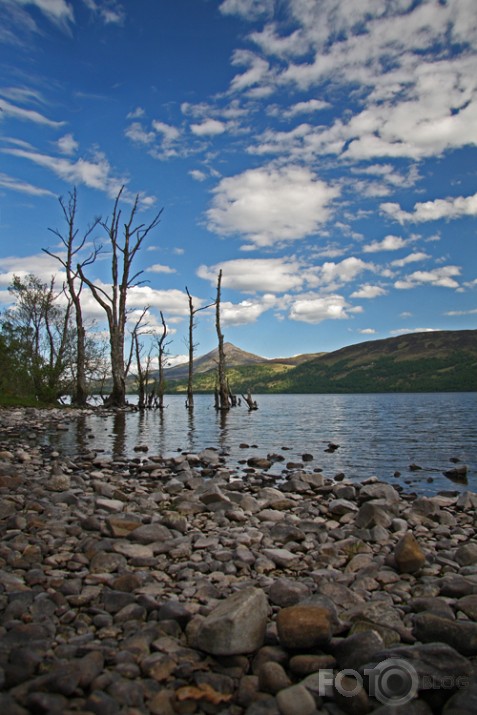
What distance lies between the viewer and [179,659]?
3.05m

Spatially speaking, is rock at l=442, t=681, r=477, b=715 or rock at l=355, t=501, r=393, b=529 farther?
rock at l=355, t=501, r=393, b=529

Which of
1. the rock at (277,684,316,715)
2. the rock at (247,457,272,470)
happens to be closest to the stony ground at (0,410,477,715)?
the rock at (277,684,316,715)

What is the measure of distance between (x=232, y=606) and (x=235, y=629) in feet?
0.85

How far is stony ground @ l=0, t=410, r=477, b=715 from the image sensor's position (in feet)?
8.74

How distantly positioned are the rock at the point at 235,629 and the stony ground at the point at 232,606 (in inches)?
0.4

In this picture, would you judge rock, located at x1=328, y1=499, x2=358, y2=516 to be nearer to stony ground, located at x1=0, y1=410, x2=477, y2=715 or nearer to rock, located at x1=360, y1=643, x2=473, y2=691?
stony ground, located at x1=0, y1=410, x2=477, y2=715

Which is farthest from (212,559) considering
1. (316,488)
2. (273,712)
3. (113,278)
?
(113,278)

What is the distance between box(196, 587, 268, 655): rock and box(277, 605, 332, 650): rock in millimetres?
163

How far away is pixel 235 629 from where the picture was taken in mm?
3115

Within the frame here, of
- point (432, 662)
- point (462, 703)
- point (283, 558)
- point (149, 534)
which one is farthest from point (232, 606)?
point (149, 534)

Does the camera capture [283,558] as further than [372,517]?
No

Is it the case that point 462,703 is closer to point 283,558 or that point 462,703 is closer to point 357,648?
point 357,648

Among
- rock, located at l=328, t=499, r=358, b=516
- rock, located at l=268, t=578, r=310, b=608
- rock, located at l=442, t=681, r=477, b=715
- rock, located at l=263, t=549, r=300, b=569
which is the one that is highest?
rock, located at l=442, t=681, r=477, b=715

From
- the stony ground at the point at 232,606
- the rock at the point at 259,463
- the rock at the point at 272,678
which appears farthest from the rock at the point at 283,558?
the rock at the point at 259,463
